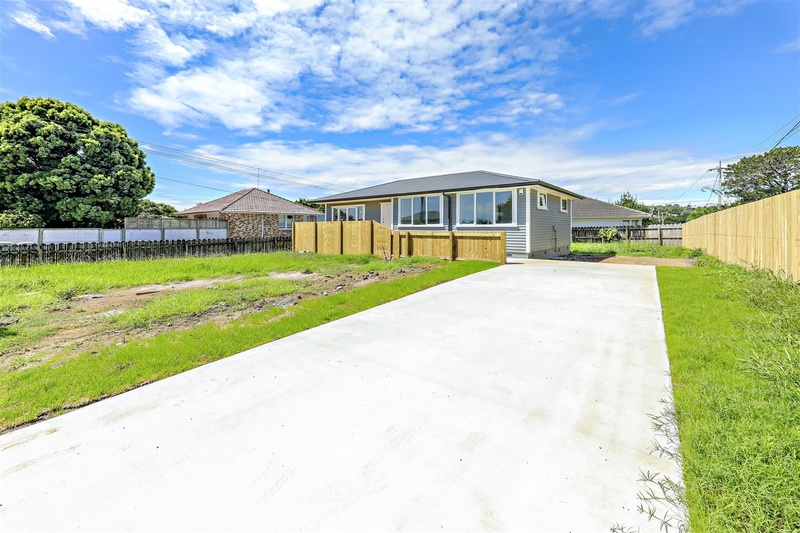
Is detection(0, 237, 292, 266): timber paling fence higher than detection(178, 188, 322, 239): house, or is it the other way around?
detection(178, 188, 322, 239): house

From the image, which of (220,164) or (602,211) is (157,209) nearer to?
(220,164)

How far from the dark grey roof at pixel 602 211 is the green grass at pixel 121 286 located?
3016 cm

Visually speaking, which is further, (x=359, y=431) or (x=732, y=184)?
(x=732, y=184)

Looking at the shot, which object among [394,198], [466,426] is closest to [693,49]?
[394,198]

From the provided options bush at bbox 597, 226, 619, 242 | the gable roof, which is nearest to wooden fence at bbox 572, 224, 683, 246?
bush at bbox 597, 226, 619, 242

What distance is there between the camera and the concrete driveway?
5.63 feet

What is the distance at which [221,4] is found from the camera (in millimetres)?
8812

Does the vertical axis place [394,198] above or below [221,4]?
below

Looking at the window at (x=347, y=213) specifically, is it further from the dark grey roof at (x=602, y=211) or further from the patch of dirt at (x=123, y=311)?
the dark grey roof at (x=602, y=211)

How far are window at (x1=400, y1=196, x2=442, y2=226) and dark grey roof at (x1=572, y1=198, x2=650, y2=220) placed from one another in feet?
85.6

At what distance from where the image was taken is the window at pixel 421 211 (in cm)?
1622

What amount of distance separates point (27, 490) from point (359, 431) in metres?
1.92

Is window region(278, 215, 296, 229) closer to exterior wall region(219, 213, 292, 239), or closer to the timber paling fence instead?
exterior wall region(219, 213, 292, 239)

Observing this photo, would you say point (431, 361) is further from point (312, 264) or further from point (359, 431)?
point (312, 264)
